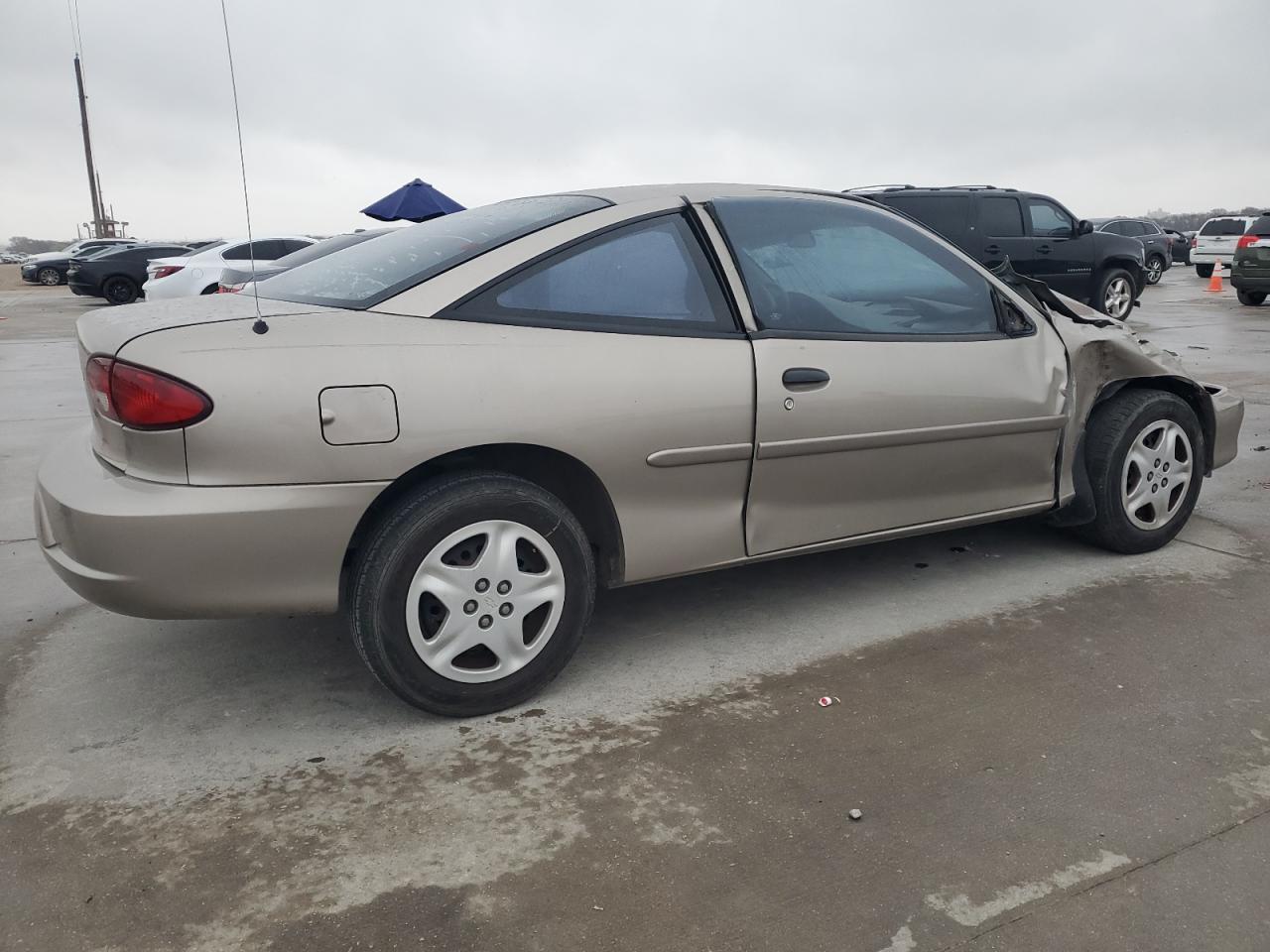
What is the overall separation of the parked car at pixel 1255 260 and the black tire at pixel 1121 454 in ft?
47.3

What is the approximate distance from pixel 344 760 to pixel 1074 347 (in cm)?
289

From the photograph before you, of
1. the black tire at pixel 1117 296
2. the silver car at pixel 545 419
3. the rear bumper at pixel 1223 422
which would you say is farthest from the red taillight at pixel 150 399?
the black tire at pixel 1117 296

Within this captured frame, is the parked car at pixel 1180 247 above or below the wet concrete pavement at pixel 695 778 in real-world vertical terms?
above

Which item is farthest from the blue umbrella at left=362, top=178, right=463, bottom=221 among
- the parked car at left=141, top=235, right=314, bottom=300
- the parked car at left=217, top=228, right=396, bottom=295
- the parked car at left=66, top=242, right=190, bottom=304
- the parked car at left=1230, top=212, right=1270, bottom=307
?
the parked car at left=1230, top=212, right=1270, bottom=307

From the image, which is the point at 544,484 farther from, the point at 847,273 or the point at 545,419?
the point at 847,273

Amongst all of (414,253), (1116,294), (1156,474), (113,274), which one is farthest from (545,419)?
(113,274)

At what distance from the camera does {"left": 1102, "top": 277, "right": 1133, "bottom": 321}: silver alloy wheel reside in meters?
14.3

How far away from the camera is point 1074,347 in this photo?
153 inches

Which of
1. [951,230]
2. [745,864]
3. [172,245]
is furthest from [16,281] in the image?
[745,864]

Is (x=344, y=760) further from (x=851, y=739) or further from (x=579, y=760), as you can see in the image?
(x=851, y=739)

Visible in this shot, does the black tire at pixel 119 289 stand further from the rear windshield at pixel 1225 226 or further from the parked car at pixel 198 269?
the rear windshield at pixel 1225 226

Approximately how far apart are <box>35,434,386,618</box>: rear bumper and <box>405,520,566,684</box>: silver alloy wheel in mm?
240

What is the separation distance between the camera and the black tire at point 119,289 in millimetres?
22359

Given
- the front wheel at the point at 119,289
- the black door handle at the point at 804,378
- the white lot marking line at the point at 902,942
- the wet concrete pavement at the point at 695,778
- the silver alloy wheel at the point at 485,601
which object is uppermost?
the front wheel at the point at 119,289
